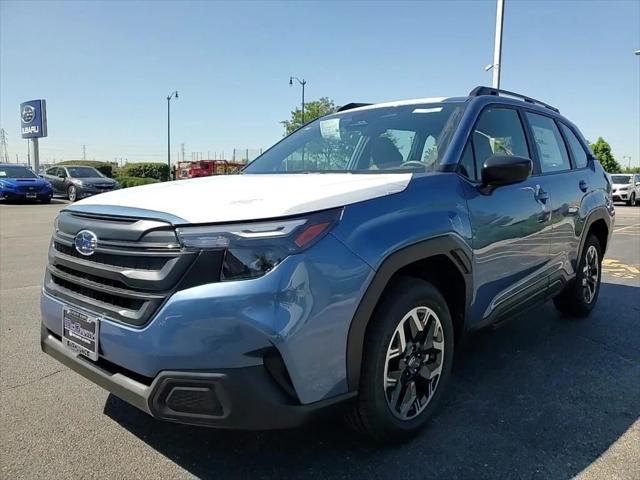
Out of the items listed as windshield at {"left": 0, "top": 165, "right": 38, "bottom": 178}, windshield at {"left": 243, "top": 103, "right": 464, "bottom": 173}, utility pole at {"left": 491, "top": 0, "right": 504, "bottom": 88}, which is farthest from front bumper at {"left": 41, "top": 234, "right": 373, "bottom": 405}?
windshield at {"left": 0, "top": 165, "right": 38, "bottom": 178}

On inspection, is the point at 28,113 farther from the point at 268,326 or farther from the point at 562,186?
the point at 268,326

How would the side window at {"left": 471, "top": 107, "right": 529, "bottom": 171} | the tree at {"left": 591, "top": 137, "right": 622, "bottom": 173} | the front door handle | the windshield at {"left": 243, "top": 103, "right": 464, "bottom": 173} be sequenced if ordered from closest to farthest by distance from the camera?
the windshield at {"left": 243, "top": 103, "right": 464, "bottom": 173}
the side window at {"left": 471, "top": 107, "right": 529, "bottom": 171}
the front door handle
the tree at {"left": 591, "top": 137, "right": 622, "bottom": 173}

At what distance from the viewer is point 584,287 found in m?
4.79

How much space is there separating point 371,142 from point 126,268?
1.85 metres

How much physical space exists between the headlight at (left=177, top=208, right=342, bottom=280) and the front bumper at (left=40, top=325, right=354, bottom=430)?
0.39 meters

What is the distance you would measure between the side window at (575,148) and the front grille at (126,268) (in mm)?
3839

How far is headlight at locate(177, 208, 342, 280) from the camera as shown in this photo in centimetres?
203

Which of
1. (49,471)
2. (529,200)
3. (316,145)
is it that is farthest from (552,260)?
(49,471)

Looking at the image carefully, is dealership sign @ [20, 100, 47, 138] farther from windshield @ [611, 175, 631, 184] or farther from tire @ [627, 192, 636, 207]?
tire @ [627, 192, 636, 207]

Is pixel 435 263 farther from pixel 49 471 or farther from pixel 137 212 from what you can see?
pixel 49 471

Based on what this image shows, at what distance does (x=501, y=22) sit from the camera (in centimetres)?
1388

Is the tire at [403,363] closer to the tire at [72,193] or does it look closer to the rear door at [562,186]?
the rear door at [562,186]

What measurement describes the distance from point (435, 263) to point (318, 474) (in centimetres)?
122

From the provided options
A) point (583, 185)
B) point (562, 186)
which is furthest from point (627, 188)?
point (562, 186)
